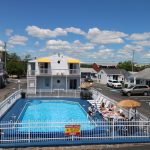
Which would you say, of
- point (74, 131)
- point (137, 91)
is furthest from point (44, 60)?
point (74, 131)

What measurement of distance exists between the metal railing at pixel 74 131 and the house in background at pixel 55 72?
3211 cm

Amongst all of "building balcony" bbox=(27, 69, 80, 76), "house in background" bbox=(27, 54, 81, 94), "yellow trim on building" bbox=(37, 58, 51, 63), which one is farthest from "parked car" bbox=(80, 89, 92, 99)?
"yellow trim on building" bbox=(37, 58, 51, 63)

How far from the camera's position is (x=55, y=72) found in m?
50.8

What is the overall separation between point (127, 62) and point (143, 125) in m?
109

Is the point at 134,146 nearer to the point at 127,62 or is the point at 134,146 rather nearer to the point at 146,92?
Answer: the point at 146,92

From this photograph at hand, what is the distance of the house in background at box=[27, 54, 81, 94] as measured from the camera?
5040cm

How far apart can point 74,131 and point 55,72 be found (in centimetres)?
3398

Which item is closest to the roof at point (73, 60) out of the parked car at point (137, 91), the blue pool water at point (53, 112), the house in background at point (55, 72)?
the house in background at point (55, 72)

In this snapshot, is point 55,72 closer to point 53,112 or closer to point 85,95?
point 85,95

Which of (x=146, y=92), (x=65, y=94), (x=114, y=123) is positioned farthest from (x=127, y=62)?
(x=114, y=123)

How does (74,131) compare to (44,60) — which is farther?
(44,60)

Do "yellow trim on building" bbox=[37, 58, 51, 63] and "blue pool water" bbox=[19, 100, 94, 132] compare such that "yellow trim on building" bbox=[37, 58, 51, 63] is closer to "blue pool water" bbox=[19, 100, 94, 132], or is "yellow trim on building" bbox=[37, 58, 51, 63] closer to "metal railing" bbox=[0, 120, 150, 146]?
"blue pool water" bbox=[19, 100, 94, 132]

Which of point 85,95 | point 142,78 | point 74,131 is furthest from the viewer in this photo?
point 142,78

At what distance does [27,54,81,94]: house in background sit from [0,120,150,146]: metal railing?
32107 mm
